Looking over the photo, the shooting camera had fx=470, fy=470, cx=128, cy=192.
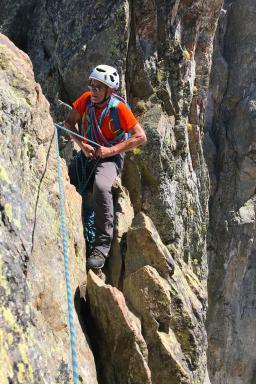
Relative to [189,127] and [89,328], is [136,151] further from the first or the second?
[89,328]

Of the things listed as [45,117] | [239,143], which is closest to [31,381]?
[45,117]

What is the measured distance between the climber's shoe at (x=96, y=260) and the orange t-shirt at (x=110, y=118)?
262cm

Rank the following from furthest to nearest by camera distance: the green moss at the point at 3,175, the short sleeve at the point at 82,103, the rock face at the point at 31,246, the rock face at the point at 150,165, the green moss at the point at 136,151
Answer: the green moss at the point at 136,151 → the short sleeve at the point at 82,103 → the rock face at the point at 150,165 → the green moss at the point at 3,175 → the rock face at the point at 31,246

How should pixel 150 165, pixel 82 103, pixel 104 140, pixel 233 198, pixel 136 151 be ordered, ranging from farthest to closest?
pixel 233 198 → pixel 150 165 → pixel 136 151 → pixel 82 103 → pixel 104 140

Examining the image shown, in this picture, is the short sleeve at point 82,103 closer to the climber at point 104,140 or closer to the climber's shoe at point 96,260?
the climber at point 104,140

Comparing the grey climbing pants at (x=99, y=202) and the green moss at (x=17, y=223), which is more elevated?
the grey climbing pants at (x=99, y=202)

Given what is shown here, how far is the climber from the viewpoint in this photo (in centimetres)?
980

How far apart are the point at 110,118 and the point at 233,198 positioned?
28.6m

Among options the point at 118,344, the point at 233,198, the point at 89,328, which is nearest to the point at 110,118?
the point at 89,328

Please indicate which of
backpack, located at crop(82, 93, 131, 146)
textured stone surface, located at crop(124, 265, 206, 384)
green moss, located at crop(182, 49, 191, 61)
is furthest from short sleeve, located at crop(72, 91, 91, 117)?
green moss, located at crop(182, 49, 191, 61)

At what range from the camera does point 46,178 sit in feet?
26.0

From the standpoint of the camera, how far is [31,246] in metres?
6.09

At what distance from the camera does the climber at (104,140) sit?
9797 mm

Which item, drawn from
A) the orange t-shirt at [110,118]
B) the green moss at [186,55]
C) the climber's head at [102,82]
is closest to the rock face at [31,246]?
the climber's head at [102,82]
